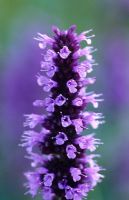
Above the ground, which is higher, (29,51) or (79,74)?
(29,51)
